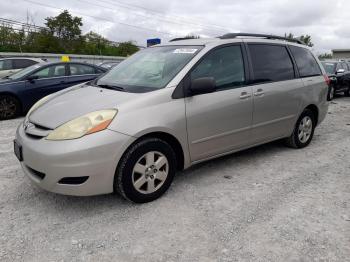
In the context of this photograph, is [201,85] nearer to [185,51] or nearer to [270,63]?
[185,51]

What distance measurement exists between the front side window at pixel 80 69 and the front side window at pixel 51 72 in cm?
25

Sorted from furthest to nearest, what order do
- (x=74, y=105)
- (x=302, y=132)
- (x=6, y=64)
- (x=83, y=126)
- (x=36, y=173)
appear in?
1. (x=6, y=64)
2. (x=302, y=132)
3. (x=74, y=105)
4. (x=36, y=173)
5. (x=83, y=126)

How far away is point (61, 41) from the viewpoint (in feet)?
142

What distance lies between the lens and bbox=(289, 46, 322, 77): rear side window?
16.5 ft

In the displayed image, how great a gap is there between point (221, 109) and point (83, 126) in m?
1.58

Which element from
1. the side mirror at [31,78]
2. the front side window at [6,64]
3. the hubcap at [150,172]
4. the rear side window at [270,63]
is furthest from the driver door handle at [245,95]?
the front side window at [6,64]

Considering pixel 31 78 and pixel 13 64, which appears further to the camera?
pixel 13 64

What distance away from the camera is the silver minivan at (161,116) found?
116 inches

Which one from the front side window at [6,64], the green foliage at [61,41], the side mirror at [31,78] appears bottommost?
the side mirror at [31,78]

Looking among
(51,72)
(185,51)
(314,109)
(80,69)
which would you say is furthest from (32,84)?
(314,109)

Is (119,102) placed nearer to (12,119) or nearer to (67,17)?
(12,119)

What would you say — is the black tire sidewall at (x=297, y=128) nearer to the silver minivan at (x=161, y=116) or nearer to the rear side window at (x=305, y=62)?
the silver minivan at (x=161, y=116)

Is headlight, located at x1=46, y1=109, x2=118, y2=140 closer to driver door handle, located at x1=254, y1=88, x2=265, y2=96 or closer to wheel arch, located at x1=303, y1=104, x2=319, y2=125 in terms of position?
driver door handle, located at x1=254, y1=88, x2=265, y2=96

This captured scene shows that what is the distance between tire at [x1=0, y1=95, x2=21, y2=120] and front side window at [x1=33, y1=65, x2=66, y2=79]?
2.71 ft
